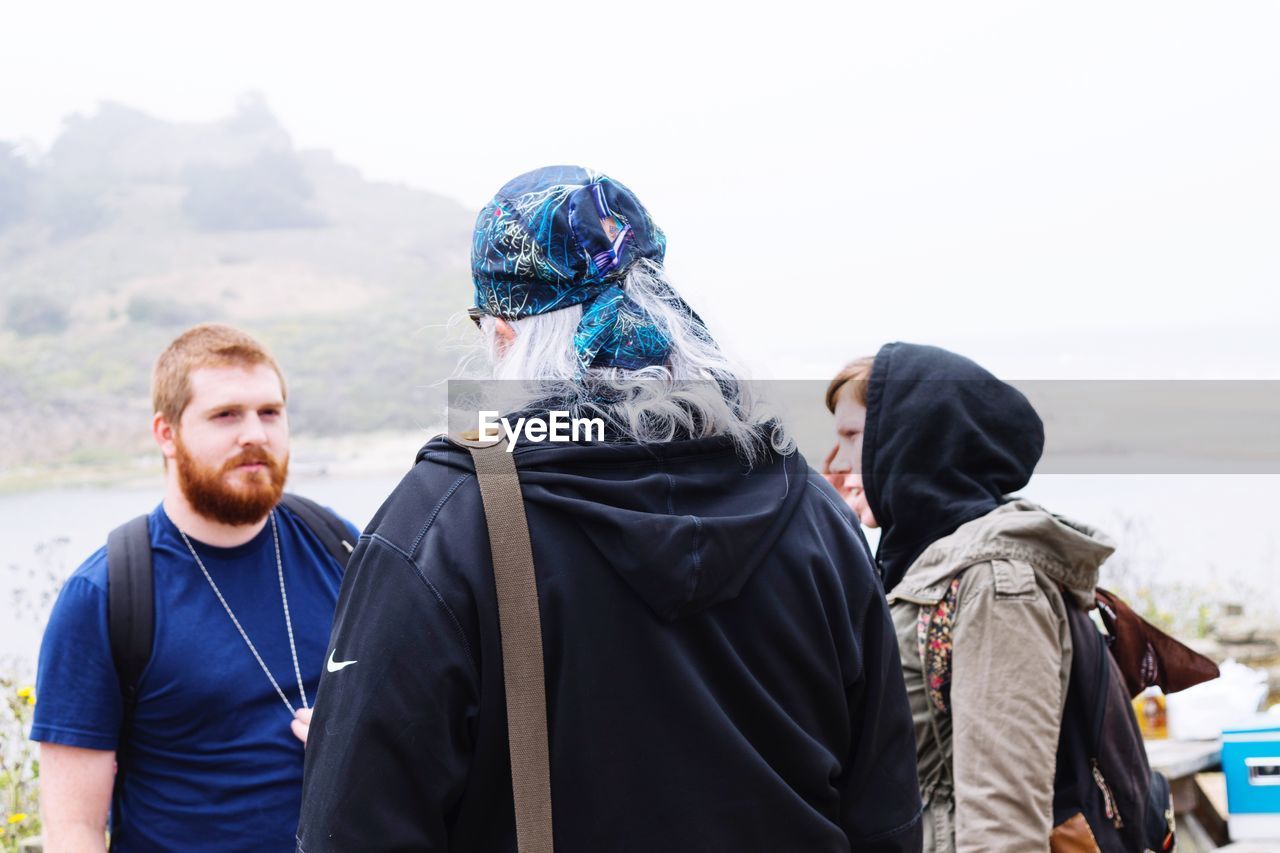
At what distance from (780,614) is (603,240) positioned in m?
0.49

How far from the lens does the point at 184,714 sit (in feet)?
7.25

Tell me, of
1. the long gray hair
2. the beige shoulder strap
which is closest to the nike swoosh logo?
the beige shoulder strap

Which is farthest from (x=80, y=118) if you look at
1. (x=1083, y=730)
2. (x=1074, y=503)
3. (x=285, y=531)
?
(x=1083, y=730)

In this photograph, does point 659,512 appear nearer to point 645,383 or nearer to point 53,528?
point 645,383

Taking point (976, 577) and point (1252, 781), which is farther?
point (1252, 781)

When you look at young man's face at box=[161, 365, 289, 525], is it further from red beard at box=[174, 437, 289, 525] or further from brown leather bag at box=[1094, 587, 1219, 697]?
brown leather bag at box=[1094, 587, 1219, 697]

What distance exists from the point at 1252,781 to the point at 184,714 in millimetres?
2885

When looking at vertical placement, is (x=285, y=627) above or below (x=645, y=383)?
below

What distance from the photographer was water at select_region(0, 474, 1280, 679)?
5.07 meters

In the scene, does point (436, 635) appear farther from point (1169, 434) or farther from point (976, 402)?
point (1169, 434)

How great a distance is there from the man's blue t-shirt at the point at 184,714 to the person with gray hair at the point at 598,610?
1.01 meters

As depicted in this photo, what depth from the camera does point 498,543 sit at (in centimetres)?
116

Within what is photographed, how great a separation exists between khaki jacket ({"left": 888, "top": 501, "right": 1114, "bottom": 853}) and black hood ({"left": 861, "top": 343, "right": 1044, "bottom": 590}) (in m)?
0.12

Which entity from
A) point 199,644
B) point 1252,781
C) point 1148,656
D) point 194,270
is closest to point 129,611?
point 199,644
